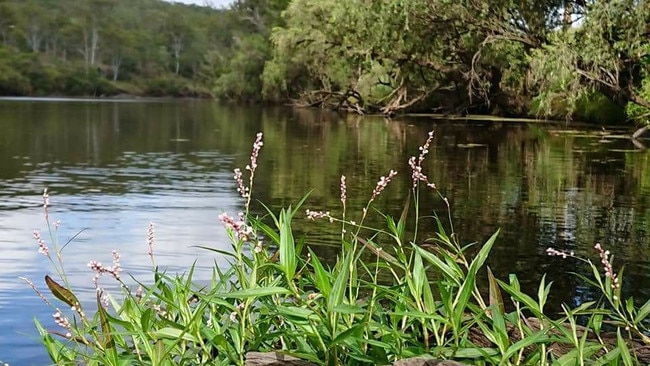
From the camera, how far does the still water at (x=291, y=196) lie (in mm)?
8180

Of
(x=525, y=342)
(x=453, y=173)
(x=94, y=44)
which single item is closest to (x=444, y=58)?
(x=453, y=173)

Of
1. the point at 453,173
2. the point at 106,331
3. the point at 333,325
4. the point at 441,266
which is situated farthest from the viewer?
the point at 453,173

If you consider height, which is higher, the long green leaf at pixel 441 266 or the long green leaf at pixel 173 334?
the long green leaf at pixel 441 266

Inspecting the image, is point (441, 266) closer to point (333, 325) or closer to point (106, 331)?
point (333, 325)

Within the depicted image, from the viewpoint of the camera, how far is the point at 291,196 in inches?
529

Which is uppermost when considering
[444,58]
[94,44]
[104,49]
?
[94,44]

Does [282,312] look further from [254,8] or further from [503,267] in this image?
[254,8]

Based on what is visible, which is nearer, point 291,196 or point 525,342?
point 525,342

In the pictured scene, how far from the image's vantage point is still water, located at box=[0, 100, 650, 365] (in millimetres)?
8180

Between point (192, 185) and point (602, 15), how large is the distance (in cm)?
1458

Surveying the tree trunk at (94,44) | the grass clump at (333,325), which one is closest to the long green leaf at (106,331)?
the grass clump at (333,325)

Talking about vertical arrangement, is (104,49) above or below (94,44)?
below

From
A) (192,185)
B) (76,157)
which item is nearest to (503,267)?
(192,185)

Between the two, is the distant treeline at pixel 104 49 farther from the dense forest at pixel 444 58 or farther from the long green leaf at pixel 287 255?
the long green leaf at pixel 287 255
